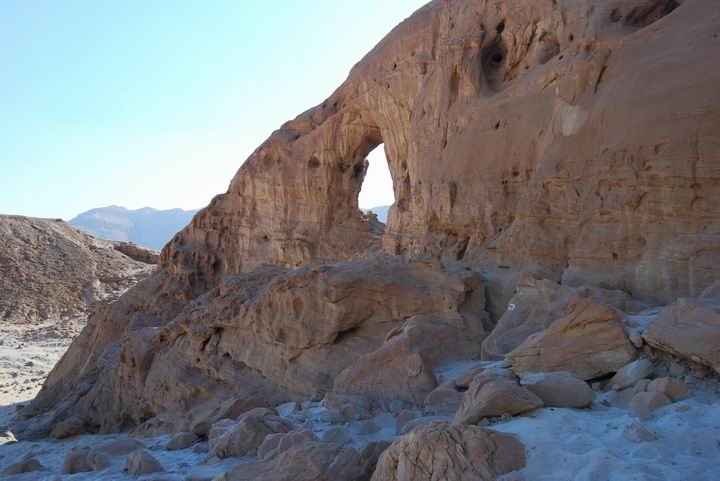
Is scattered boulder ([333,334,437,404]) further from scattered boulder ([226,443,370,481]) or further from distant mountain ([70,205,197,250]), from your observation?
distant mountain ([70,205,197,250])

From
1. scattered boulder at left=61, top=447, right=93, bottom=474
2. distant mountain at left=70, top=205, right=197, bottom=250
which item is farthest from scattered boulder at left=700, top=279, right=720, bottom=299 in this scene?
distant mountain at left=70, top=205, right=197, bottom=250

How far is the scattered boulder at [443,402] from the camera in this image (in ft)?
17.0

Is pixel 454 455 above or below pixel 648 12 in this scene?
below

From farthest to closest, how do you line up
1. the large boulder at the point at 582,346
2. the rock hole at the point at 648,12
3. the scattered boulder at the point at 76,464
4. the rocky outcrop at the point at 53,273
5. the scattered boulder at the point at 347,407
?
the rocky outcrop at the point at 53,273, the rock hole at the point at 648,12, the scattered boulder at the point at 76,464, the scattered boulder at the point at 347,407, the large boulder at the point at 582,346

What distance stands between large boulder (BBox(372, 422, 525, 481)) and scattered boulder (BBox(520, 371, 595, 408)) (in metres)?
0.70

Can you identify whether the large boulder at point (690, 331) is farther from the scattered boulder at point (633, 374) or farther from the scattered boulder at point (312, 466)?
the scattered boulder at point (312, 466)

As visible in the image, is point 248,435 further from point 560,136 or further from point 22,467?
point 560,136

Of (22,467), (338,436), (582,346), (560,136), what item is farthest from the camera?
(560,136)

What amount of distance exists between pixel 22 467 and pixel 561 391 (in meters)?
5.73

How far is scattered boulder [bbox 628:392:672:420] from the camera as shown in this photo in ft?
12.5

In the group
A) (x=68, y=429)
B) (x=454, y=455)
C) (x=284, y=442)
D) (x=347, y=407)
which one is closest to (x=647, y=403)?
(x=454, y=455)

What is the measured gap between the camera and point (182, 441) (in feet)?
20.8

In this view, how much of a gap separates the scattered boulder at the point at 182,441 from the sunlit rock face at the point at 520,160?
266cm

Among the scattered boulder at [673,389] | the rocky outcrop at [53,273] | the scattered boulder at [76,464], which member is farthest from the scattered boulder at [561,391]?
the rocky outcrop at [53,273]
